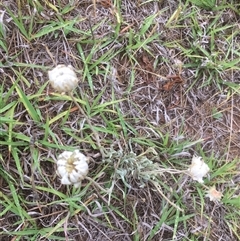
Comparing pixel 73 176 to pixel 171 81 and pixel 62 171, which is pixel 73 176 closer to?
pixel 62 171

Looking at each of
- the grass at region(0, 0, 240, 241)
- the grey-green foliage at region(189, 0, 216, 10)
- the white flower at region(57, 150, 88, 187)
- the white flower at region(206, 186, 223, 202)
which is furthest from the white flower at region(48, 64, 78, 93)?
the grey-green foliage at region(189, 0, 216, 10)

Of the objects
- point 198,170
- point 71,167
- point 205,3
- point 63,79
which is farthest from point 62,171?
point 205,3

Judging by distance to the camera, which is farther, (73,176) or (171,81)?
(171,81)

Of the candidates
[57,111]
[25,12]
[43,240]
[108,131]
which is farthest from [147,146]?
[25,12]

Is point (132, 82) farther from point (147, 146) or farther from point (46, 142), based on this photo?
point (46, 142)

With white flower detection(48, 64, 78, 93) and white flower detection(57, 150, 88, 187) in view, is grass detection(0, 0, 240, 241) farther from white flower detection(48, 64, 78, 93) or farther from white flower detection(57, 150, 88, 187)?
white flower detection(48, 64, 78, 93)
